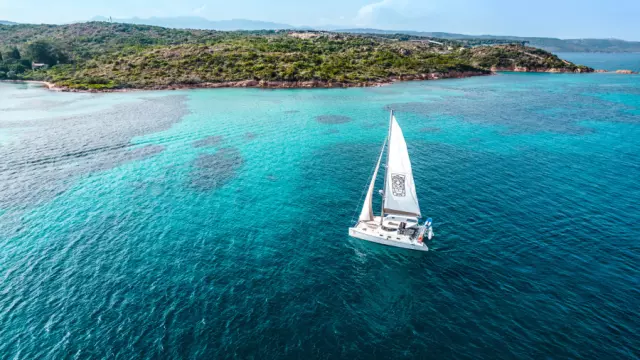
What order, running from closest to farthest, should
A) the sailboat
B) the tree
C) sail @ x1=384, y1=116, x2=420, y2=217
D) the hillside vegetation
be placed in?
sail @ x1=384, y1=116, x2=420, y2=217 < the sailboat < the hillside vegetation < the tree

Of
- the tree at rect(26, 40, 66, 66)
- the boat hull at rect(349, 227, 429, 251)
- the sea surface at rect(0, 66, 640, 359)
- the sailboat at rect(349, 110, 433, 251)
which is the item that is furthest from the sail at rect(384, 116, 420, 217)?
the tree at rect(26, 40, 66, 66)

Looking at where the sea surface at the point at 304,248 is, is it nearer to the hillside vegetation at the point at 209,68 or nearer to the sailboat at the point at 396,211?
the sailboat at the point at 396,211

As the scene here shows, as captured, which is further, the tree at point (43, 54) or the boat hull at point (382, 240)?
the tree at point (43, 54)

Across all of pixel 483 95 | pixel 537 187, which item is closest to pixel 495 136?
pixel 537 187

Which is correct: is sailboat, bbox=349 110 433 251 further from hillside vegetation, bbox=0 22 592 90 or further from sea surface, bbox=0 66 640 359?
hillside vegetation, bbox=0 22 592 90

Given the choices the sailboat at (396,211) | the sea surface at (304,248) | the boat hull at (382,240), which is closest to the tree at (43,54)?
the sea surface at (304,248)

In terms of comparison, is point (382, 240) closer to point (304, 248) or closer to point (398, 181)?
point (398, 181)

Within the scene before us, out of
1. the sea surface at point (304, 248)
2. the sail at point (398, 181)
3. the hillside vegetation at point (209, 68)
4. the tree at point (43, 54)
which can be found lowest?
the sea surface at point (304, 248)
